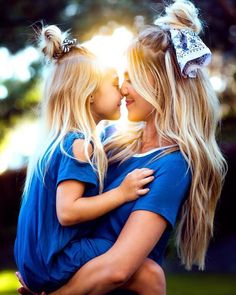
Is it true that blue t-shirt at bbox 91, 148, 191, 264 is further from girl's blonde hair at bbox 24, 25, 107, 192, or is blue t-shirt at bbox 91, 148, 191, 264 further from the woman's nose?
the woman's nose

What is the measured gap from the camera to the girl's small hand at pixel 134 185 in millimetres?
3164

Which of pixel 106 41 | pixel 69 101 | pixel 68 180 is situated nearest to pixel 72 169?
pixel 68 180

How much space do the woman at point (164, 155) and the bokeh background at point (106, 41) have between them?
397cm

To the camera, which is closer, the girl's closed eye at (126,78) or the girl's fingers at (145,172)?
the girl's fingers at (145,172)

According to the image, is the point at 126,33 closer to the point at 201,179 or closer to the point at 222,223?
the point at 222,223

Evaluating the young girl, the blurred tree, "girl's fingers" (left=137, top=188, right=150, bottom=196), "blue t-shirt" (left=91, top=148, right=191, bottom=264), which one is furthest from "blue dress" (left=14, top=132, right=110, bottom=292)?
the blurred tree

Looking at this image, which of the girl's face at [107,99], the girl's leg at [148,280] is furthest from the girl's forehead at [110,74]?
the girl's leg at [148,280]

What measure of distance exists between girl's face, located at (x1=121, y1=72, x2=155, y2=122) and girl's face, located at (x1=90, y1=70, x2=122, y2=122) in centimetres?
6

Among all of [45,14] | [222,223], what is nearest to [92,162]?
[45,14]

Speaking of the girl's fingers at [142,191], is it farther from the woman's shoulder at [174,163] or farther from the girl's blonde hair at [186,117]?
the girl's blonde hair at [186,117]

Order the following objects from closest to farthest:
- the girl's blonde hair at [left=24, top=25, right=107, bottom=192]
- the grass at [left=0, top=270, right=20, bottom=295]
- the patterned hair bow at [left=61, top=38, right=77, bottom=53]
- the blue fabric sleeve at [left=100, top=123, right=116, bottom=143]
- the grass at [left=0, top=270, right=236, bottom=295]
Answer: the girl's blonde hair at [left=24, top=25, right=107, bottom=192], the patterned hair bow at [left=61, top=38, right=77, bottom=53], the blue fabric sleeve at [left=100, top=123, right=116, bottom=143], the grass at [left=0, top=270, right=236, bottom=295], the grass at [left=0, top=270, right=20, bottom=295]

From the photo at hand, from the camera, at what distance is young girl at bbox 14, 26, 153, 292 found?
3.17 m

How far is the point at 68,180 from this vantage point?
10.4ft

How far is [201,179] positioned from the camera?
3.36m
